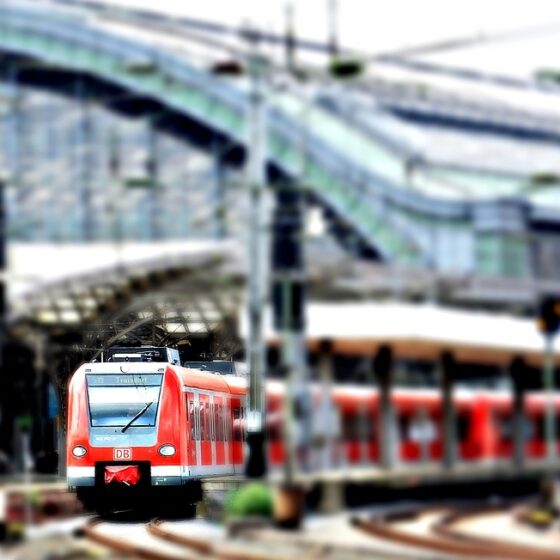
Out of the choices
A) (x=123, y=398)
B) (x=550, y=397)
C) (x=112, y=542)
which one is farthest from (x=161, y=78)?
(x=123, y=398)

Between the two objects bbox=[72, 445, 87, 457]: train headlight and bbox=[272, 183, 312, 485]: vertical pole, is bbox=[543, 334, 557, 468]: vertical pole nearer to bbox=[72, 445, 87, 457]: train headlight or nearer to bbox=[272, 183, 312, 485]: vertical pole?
bbox=[272, 183, 312, 485]: vertical pole

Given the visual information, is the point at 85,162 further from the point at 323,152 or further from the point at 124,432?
the point at 124,432

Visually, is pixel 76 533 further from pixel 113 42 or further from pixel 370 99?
pixel 113 42

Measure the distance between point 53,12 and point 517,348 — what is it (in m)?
45.6

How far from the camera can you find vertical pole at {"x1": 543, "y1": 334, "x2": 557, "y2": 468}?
8742 mm

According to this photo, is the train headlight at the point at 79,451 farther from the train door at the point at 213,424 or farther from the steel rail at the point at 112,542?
the train door at the point at 213,424

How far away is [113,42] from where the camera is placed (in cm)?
5128

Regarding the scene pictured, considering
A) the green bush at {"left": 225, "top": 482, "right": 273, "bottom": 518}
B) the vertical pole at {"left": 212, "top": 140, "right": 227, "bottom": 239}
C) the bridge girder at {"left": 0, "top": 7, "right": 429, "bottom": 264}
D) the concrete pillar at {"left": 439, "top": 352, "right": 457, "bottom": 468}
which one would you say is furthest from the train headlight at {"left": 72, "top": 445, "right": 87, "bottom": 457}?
the bridge girder at {"left": 0, "top": 7, "right": 429, "bottom": 264}

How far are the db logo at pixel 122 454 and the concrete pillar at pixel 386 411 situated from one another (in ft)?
15.6

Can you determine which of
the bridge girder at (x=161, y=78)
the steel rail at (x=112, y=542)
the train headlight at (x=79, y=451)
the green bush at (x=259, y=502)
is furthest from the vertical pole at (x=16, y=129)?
Result: the train headlight at (x=79, y=451)

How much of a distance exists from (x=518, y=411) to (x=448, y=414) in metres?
1.93

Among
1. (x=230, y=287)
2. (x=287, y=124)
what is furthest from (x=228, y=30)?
(x=230, y=287)

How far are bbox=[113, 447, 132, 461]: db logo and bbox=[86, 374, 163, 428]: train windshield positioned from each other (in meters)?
0.15

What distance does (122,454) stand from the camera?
10.1 feet
